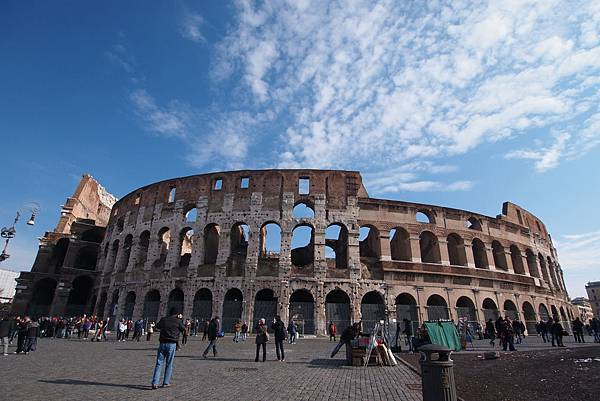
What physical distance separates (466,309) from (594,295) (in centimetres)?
10124

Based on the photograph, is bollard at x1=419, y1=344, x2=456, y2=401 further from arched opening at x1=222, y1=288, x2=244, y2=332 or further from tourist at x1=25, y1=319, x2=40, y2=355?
arched opening at x1=222, y1=288, x2=244, y2=332

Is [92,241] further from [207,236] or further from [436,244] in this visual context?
[436,244]

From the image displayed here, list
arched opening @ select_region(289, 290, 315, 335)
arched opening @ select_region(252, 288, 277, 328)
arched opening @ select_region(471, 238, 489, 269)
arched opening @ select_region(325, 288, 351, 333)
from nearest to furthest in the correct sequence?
arched opening @ select_region(289, 290, 315, 335) < arched opening @ select_region(252, 288, 277, 328) < arched opening @ select_region(325, 288, 351, 333) < arched opening @ select_region(471, 238, 489, 269)

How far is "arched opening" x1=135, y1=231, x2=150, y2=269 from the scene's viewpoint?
26.8 metres

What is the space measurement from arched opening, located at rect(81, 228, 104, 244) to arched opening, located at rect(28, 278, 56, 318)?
15.6 ft

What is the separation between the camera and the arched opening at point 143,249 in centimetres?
2677

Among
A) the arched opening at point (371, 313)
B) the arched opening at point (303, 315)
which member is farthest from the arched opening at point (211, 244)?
the arched opening at point (371, 313)

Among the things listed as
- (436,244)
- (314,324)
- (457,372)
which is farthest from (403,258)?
(457,372)

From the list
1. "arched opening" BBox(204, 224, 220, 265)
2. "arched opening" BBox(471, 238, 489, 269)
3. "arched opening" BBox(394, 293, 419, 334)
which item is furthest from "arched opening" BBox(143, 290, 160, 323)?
"arched opening" BBox(471, 238, 489, 269)

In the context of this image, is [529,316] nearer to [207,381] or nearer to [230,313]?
[230,313]

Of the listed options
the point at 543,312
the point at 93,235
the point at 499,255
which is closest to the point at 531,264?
the point at 543,312

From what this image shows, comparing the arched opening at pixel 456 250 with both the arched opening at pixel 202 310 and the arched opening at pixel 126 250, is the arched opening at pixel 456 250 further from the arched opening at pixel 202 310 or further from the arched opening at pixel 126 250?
the arched opening at pixel 126 250

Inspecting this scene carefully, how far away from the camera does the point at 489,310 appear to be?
80.2 feet

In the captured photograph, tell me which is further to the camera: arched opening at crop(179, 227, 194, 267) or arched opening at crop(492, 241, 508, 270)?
arched opening at crop(492, 241, 508, 270)
